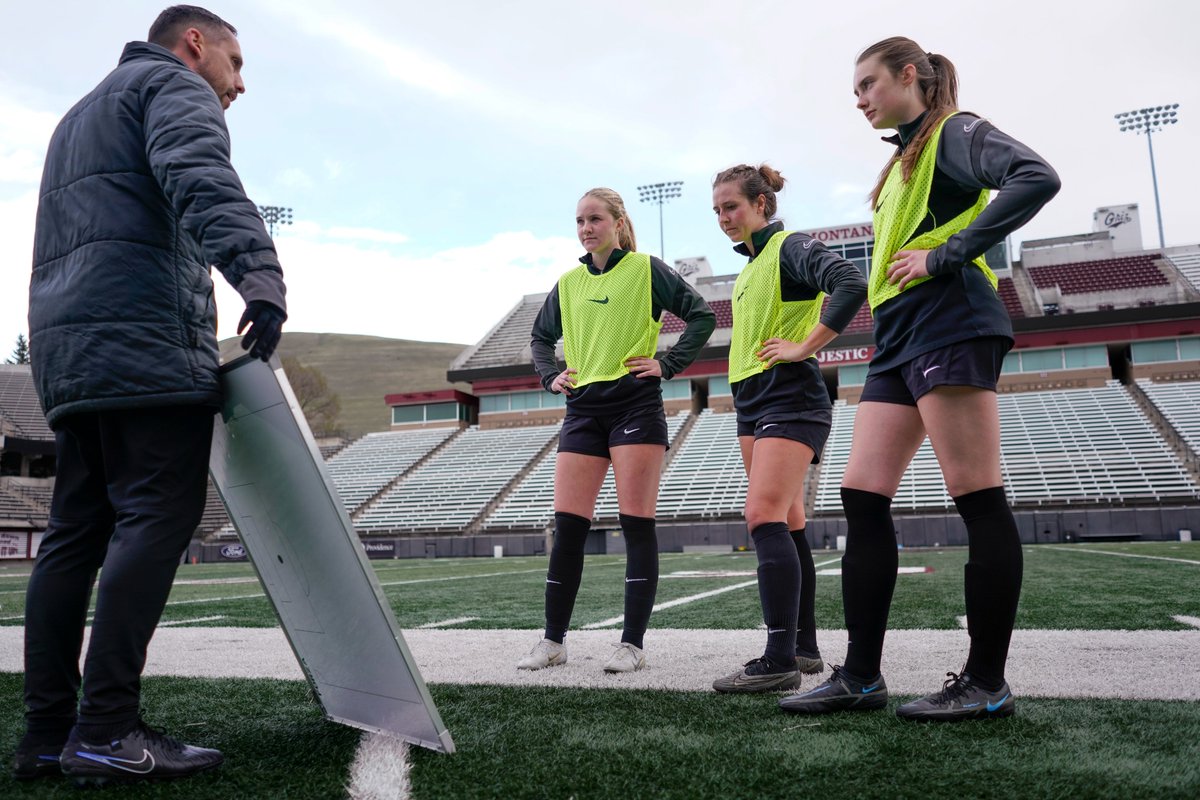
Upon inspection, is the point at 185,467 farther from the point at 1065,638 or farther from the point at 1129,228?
the point at 1129,228

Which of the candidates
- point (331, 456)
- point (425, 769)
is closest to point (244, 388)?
point (425, 769)

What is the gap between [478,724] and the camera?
7.47ft

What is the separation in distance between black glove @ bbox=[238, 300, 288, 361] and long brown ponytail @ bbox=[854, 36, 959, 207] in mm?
1715

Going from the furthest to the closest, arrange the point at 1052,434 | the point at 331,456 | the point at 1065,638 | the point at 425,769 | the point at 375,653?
the point at 331,456
the point at 1052,434
the point at 1065,638
the point at 375,653
the point at 425,769

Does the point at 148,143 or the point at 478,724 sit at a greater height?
the point at 148,143

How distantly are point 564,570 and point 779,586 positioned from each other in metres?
0.92

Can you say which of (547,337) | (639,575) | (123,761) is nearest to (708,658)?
(639,575)

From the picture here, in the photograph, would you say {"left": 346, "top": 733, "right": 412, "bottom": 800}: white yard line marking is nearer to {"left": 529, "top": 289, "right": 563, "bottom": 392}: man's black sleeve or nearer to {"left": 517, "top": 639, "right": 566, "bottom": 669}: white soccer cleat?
{"left": 517, "top": 639, "right": 566, "bottom": 669}: white soccer cleat

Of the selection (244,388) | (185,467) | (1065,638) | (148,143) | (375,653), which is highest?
(148,143)

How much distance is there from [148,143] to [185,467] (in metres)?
0.76

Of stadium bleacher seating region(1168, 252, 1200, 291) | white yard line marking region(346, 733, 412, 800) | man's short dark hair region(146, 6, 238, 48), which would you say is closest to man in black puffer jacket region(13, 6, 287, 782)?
man's short dark hair region(146, 6, 238, 48)

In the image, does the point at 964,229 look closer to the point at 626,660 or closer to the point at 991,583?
the point at 991,583

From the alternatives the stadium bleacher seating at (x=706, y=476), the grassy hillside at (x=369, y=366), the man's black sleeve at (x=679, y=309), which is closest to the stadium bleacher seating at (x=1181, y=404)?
the stadium bleacher seating at (x=706, y=476)

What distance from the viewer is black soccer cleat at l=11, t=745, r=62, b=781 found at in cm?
188
